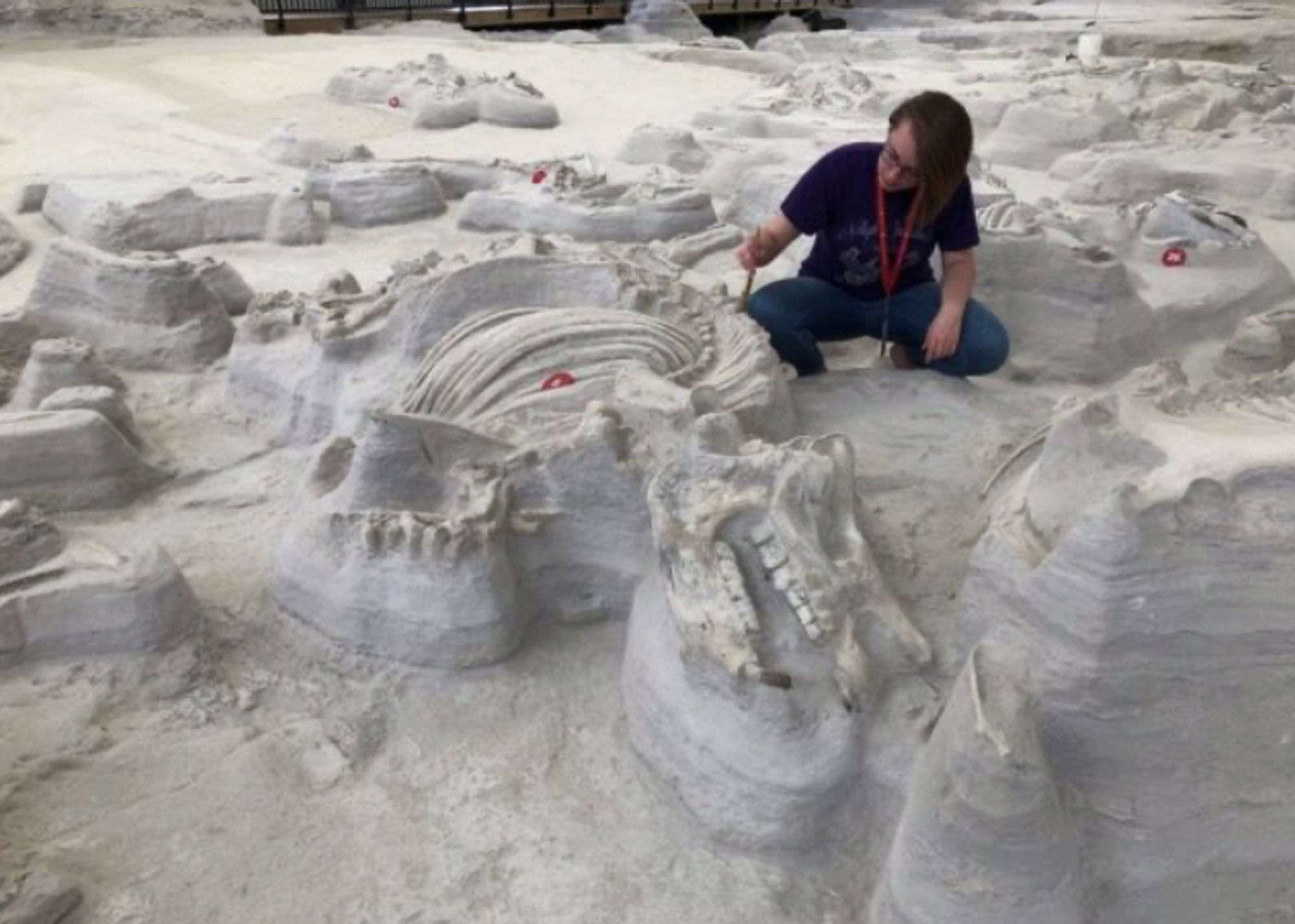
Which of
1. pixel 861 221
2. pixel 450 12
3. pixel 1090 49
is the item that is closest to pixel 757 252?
pixel 861 221

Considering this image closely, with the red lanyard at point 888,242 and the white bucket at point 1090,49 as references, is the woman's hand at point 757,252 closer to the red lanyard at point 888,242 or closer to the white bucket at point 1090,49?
the red lanyard at point 888,242

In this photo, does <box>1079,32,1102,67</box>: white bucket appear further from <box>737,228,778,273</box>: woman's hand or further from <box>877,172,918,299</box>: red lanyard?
<box>737,228,778,273</box>: woman's hand

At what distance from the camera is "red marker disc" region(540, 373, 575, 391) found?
2.64 m

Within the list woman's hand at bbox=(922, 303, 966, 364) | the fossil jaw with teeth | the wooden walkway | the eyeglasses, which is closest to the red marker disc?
the fossil jaw with teeth

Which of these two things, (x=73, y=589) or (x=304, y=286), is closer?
(x=73, y=589)

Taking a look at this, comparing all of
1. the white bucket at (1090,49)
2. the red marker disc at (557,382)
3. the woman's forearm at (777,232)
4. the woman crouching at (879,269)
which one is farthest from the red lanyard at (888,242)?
the white bucket at (1090,49)

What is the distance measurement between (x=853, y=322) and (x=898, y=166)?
634 mm

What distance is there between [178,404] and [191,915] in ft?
6.87

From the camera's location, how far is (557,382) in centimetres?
265

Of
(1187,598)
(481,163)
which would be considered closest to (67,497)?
(1187,598)

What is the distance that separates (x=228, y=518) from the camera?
294cm

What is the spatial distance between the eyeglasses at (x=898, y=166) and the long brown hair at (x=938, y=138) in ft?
0.05

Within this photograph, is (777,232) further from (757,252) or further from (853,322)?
(853,322)

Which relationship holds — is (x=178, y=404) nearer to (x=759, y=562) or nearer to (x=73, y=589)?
(x=73, y=589)
